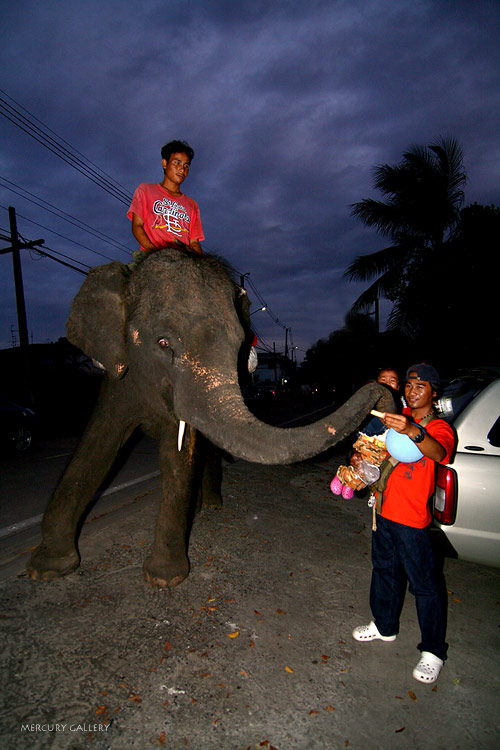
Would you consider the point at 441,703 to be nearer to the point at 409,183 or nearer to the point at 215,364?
the point at 215,364

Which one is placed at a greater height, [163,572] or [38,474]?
[163,572]

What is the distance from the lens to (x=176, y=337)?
128 inches

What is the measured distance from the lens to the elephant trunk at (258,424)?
2.47 meters

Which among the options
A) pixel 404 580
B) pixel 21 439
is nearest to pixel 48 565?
pixel 404 580

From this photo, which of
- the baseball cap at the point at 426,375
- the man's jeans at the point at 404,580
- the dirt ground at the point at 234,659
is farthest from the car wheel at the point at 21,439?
the baseball cap at the point at 426,375

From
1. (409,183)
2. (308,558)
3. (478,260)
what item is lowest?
(308,558)

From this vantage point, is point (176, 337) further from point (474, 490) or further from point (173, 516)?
point (474, 490)

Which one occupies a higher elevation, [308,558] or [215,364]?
[215,364]

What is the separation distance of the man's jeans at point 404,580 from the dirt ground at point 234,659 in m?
0.22

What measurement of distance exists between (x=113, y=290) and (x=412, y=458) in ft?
8.31

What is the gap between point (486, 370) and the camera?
4.23 metres

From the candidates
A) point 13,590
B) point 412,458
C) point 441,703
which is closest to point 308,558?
point 441,703

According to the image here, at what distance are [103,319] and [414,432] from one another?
8.02 feet

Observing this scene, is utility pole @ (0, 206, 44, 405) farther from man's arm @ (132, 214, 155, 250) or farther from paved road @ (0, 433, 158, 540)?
man's arm @ (132, 214, 155, 250)
